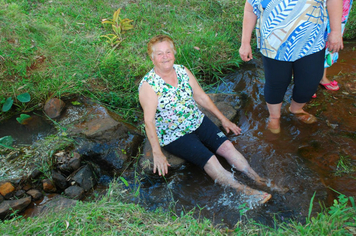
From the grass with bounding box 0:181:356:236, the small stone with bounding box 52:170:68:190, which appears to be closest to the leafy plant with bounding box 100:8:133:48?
the small stone with bounding box 52:170:68:190

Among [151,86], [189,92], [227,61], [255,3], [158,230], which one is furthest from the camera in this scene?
[227,61]

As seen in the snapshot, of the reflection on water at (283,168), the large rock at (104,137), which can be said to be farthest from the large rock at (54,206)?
the reflection on water at (283,168)

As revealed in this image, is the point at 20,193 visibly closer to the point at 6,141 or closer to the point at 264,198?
the point at 6,141

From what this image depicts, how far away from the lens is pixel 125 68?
4082 mm

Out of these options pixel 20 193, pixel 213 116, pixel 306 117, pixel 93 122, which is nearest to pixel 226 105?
pixel 213 116

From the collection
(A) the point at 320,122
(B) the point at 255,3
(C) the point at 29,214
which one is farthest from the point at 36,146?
(A) the point at 320,122

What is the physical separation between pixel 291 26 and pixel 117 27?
10.3 ft

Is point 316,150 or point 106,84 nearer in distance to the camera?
point 316,150

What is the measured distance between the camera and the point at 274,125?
308cm

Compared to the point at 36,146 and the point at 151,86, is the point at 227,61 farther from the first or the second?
the point at 36,146

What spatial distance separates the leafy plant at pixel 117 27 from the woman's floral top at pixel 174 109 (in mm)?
2193

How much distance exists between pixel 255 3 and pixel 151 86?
114 cm

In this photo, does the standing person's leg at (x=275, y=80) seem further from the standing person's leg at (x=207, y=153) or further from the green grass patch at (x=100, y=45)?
the green grass patch at (x=100, y=45)

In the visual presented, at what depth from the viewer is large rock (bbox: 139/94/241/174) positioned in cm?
288
